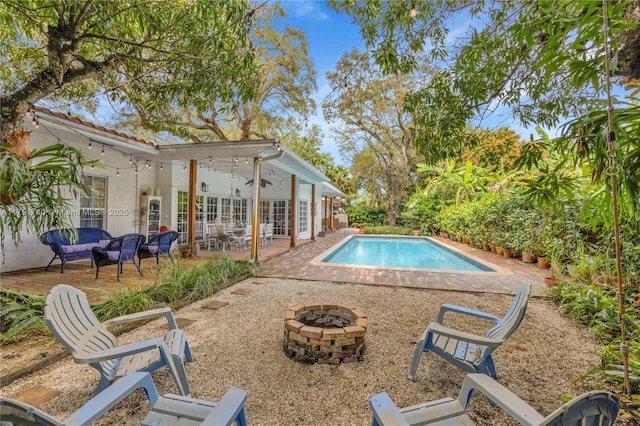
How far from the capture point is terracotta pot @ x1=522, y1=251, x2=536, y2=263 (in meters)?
8.43

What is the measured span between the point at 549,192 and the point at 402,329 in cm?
238

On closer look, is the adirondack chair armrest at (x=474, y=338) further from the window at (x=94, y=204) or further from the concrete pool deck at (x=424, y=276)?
the window at (x=94, y=204)

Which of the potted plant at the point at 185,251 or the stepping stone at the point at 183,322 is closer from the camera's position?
the stepping stone at the point at 183,322

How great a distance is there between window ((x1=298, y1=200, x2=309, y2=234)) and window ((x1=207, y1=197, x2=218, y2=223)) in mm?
4413

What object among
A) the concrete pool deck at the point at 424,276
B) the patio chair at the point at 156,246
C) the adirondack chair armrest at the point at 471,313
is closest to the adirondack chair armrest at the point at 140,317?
the adirondack chair armrest at the point at 471,313

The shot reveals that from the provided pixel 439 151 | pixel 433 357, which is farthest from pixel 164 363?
pixel 439 151

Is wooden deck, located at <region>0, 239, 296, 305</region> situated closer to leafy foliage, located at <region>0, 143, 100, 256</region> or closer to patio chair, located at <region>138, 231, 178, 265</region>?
patio chair, located at <region>138, 231, 178, 265</region>

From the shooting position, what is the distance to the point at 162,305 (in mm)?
4438

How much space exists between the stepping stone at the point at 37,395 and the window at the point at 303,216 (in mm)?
12470

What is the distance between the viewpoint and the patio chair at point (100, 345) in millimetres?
2040

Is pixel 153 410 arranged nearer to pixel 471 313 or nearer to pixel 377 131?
pixel 471 313

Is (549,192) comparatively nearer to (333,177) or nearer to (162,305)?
(162,305)

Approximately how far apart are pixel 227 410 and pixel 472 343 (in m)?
1.98

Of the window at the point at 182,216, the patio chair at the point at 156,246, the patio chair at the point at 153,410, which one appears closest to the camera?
the patio chair at the point at 153,410
